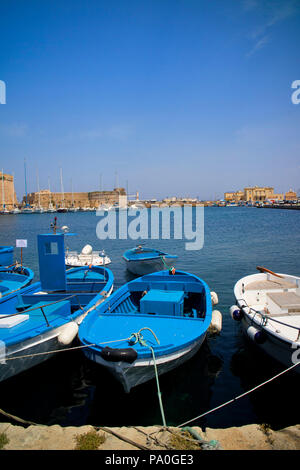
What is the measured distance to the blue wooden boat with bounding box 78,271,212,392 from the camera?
6.98 metres

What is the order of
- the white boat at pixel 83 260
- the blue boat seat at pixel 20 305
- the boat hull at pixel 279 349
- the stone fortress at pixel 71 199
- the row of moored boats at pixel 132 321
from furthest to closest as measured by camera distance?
the stone fortress at pixel 71 199, the white boat at pixel 83 260, the blue boat seat at pixel 20 305, the boat hull at pixel 279 349, the row of moored boats at pixel 132 321

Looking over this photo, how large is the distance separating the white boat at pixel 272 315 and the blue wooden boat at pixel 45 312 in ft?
18.8

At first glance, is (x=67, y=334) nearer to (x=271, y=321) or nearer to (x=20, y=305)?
(x=20, y=305)

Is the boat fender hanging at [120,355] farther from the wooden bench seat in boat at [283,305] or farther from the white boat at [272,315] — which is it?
the wooden bench seat in boat at [283,305]

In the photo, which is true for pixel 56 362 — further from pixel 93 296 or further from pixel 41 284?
pixel 41 284

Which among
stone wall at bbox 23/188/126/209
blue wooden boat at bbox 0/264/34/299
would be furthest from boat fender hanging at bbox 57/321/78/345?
stone wall at bbox 23/188/126/209

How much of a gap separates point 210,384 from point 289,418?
8.00ft

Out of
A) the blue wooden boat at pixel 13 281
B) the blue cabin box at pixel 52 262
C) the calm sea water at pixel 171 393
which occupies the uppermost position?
the blue cabin box at pixel 52 262

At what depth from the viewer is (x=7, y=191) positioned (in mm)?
156125

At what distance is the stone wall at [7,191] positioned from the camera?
149 metres

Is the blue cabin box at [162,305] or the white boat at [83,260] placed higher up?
the blue cabin box at [162,305]

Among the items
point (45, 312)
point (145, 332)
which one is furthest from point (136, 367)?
point (45, 312)

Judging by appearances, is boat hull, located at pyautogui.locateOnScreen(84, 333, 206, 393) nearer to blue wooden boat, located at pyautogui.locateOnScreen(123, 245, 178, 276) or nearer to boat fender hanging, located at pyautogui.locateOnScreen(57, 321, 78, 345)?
boat fender hanging, located at pyautogui.locateOnScreen(57, 321, 78, 345)

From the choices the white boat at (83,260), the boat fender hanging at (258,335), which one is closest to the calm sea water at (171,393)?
the boat fender hanging at (258,335)
